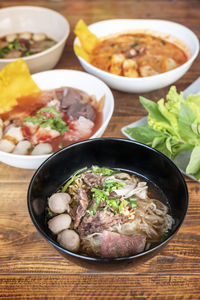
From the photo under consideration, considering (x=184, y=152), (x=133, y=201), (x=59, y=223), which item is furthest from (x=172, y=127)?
(x=59, y=223)

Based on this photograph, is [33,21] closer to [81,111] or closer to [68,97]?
[68,97]

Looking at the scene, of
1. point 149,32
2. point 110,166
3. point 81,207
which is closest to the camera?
point 81,207

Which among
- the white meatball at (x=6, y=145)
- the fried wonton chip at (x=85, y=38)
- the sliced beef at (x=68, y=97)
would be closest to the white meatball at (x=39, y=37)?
the fried wonton chip at (x=85, y=38)

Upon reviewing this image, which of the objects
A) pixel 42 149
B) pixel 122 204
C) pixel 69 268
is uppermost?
pixel 122 204

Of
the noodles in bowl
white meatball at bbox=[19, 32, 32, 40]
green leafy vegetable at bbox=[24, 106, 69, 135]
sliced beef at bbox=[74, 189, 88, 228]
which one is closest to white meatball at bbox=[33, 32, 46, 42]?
white meatball at bbox=[19, 32, 32, 40]

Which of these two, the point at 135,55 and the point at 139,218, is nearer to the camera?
the point at 139,218

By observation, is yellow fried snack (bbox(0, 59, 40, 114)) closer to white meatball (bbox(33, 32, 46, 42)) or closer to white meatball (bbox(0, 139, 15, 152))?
white meatball (bbox(0, 139, 15, 152))

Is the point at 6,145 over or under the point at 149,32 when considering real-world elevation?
under

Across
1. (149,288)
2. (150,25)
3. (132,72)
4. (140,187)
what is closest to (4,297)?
(149,288)
